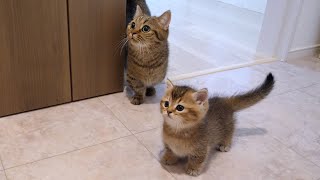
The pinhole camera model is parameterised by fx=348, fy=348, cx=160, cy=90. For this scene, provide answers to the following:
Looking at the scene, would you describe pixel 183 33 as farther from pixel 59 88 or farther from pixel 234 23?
pixel 59 88

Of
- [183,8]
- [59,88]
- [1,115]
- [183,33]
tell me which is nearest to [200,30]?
[183,33]

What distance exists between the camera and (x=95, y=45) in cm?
180

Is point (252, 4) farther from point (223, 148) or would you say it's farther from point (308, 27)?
point (223, 148)

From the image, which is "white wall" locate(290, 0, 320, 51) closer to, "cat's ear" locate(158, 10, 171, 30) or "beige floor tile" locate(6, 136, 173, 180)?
"cat's ear" locate(158, 10, 171, 30)

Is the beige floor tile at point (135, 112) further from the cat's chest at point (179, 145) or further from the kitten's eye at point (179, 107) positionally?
the kitten's eye at point (179, 107)

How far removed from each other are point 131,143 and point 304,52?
1.79m

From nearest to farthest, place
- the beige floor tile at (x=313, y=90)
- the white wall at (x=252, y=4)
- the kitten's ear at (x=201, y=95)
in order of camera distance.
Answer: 1. the kitten's ear at (x=201, y=95)
2. the beige floor tile at (x=313, y=90)
3. the white wall at (x=252, y=4)

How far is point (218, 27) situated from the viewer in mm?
3314

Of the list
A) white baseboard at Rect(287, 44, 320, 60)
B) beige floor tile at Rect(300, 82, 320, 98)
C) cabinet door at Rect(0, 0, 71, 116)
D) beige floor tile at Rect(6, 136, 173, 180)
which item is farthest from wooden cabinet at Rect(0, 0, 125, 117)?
white baseboard at Rect(287, 44, 320, 60)

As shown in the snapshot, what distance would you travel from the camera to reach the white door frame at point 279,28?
2.46 metres

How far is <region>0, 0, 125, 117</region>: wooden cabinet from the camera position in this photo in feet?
5.16

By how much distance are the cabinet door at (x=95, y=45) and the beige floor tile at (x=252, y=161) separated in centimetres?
44

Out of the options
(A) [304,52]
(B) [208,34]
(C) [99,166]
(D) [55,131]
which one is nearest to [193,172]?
(C) [99,166]

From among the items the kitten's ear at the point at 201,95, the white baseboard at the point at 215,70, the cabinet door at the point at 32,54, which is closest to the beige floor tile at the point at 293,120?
the white baseboard at the point at 215,70
